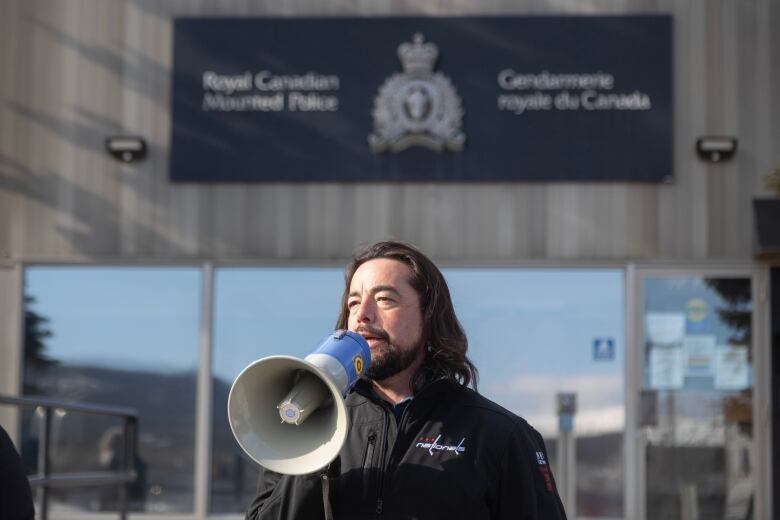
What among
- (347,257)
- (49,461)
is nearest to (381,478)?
(49,461)

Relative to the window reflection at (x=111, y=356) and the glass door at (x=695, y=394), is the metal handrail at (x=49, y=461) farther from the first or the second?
the glass door at (x=695, y=394)

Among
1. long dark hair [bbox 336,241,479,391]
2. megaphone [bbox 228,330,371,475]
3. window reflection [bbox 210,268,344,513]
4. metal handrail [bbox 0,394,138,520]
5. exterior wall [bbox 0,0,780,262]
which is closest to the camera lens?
megaphone [bbox 228,330,371,475]

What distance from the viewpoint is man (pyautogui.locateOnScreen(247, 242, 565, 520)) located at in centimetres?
285

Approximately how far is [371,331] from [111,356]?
7327mm

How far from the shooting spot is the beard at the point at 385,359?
301cm

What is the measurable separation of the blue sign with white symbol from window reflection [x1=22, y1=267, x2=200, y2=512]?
3128mm

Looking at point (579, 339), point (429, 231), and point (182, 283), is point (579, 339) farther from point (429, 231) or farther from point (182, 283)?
point (182, 283)

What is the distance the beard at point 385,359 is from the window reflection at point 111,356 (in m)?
7.08

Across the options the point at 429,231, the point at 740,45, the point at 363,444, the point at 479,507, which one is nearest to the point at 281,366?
the point at 363,444

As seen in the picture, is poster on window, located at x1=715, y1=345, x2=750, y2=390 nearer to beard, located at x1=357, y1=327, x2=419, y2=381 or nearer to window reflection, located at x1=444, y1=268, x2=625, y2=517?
window reflection, located at x1=444, y1=268, x2=625, y2=517

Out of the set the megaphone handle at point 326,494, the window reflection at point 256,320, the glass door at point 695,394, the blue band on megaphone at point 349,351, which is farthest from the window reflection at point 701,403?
the megaphone handle at point 326,494

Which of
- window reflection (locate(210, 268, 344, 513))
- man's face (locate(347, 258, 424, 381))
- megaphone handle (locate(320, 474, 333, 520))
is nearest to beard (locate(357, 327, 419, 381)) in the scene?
man's face (locate(347, 258, 424, 381))

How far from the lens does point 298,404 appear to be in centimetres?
278

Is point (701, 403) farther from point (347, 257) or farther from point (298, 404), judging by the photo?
point (298, 404)
